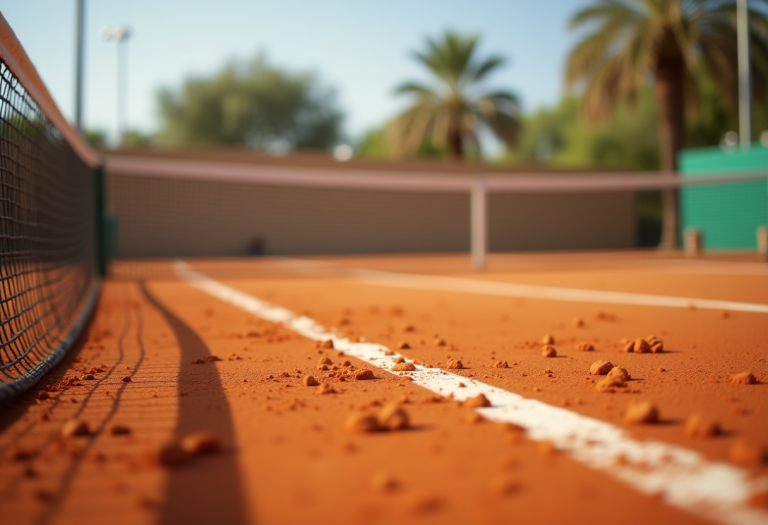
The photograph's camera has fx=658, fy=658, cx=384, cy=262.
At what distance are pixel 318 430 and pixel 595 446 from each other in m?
0.79

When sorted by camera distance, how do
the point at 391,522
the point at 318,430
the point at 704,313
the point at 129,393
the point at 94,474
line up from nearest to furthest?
the point at 391,522 → the point at 94,474 → the point at 318,430 → the point at 129,393 → the point at 704,313

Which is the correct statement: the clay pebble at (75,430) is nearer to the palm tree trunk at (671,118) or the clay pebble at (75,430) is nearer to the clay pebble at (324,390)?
the clay pebble at (324,390)

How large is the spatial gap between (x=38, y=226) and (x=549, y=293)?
4.89 metres

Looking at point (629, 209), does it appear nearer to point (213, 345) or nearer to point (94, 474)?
point (213, 345)

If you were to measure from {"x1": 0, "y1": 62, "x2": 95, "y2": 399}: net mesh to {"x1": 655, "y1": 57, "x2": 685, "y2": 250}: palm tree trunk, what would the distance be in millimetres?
15089

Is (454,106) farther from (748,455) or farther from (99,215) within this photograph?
(748,455)

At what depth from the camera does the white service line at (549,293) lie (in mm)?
5500

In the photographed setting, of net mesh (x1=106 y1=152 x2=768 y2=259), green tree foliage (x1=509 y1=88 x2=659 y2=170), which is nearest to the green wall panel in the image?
net mesh (x1=106 y1=152 x2=768 y2=259)

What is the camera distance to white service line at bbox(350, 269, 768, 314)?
5500 millimetres

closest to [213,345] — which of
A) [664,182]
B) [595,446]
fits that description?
[595,446]

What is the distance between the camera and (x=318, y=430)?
196 cm

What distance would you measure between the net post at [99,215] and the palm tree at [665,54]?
13434mm

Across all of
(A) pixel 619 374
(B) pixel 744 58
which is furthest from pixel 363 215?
(A) pixel 619 374

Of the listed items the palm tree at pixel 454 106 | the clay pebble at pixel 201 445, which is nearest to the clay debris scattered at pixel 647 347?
the clay pebble at pixel 201 445
